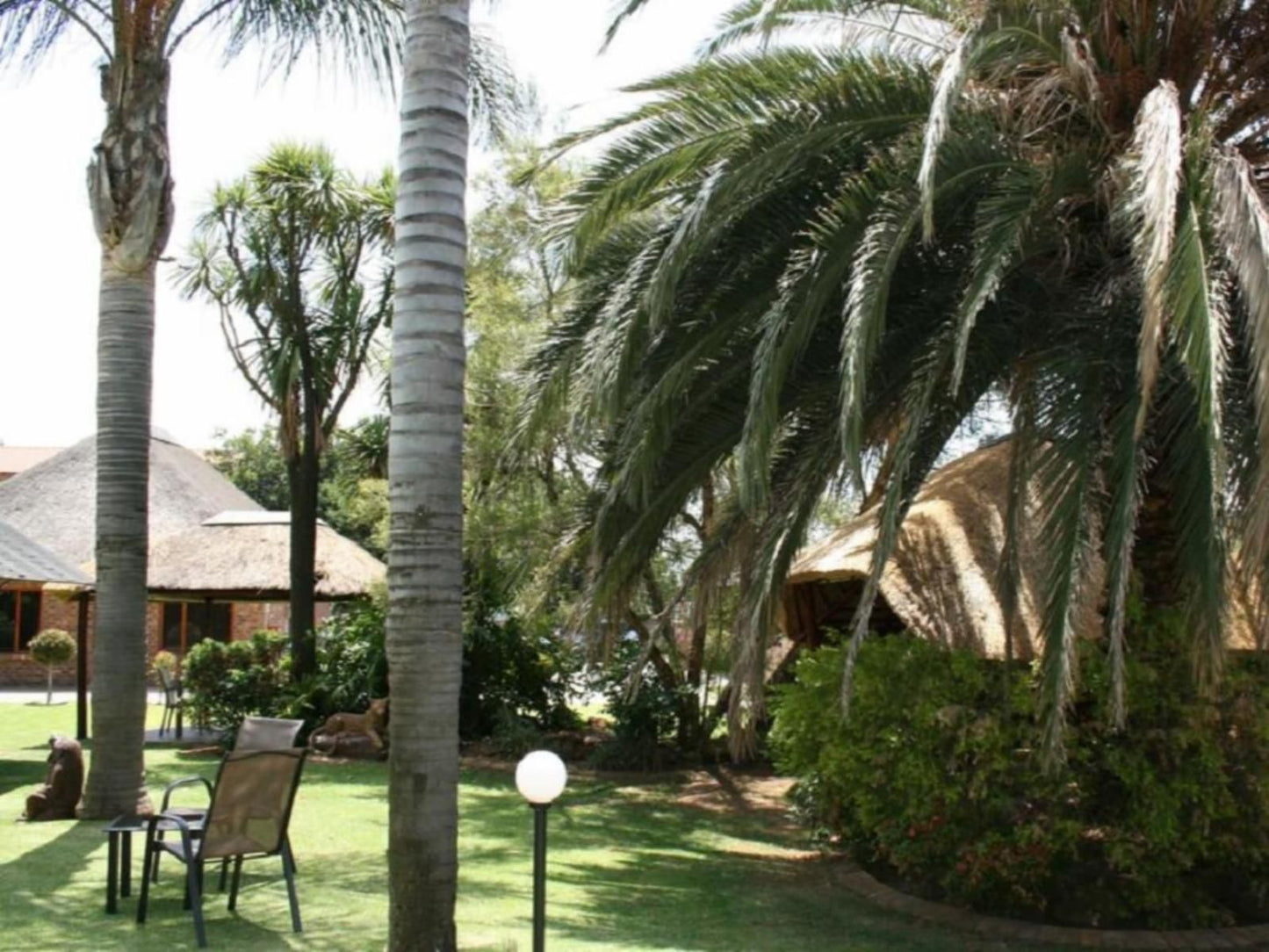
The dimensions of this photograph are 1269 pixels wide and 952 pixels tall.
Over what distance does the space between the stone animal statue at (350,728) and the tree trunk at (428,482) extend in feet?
38.3

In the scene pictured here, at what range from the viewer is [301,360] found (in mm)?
19547

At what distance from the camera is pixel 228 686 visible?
1830 centimetres

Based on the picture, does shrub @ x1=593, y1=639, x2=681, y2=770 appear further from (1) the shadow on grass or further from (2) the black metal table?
(2) the black metal table

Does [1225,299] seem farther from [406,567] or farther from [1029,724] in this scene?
[406,567]

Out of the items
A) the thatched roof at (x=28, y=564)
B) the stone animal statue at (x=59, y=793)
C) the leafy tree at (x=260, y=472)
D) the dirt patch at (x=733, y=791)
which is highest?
the leafy tree at (x=260, y=472)

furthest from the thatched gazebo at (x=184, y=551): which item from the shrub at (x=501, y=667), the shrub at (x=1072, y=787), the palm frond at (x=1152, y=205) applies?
the palm frond at (x=1152, y=205)

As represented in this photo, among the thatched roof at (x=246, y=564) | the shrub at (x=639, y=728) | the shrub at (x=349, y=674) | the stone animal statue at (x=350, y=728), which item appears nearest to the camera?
the shrub at (x=639, y=728)

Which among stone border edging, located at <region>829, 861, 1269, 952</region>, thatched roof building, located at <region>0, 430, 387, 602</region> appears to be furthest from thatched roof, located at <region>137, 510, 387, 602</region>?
stone border edging, located at <region>829, 861, 1269, 952</region>

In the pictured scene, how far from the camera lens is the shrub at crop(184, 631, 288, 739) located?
18359 mm

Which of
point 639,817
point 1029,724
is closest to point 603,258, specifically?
point 1029,724

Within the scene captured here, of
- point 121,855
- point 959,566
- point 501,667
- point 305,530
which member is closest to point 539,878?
point 121,855

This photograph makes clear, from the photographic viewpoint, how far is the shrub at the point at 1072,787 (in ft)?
25.8

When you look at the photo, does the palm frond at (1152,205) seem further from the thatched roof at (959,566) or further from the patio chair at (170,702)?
the patio chair at (170,702)

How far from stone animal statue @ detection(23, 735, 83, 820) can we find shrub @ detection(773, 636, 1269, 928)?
6.29 metres
